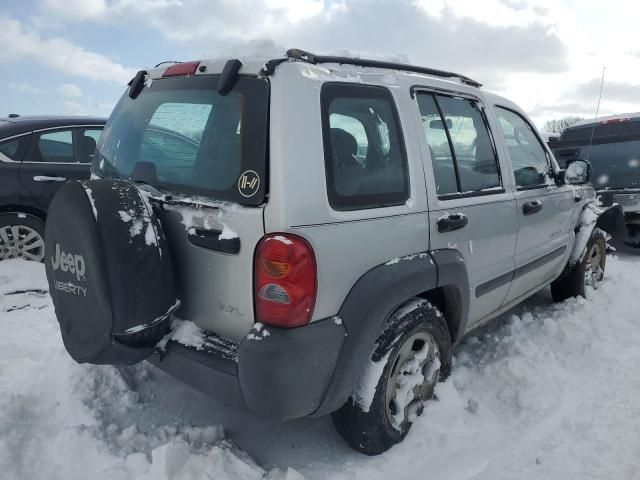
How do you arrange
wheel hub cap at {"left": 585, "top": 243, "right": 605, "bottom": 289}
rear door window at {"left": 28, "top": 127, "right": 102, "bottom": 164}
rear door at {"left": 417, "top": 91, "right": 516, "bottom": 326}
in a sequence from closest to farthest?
rear door at {"left": 417, "top": 91, "right": 516, "bottom": 326}
wheel hub cap at {"left": 585, "top": 243, "right": 605, "bottom": 289}
rear door window at {"left": 28, "top": 127, "right": 102, "bottom": 164}

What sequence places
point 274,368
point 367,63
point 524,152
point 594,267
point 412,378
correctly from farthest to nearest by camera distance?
point 594,267 < point 524,152 < point 412,378 < point 367,63 < point 274,368

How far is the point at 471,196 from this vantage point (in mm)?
2867

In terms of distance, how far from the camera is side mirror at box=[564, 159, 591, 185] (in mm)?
3988

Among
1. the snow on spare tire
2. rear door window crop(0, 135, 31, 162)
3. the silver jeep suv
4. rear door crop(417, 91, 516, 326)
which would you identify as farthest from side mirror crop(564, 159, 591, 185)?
rear door window crop(0, 135, 31, 162)

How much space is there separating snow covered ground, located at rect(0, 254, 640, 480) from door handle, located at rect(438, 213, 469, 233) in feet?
3.05

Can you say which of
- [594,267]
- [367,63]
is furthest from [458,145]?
[594,267]

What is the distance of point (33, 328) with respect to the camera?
3.63m

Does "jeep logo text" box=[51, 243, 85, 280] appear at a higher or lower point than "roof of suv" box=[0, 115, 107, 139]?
lower

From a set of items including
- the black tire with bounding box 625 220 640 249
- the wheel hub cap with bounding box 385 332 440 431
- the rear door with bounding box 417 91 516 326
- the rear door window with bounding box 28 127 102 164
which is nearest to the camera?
the wheel hub cap with bounding box 385 332 440 431

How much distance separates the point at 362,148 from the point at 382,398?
1.21 meters

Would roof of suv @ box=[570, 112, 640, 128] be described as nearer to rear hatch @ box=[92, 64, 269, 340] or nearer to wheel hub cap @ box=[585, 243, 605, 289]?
wheel hub cap @ box=[585, 243, 605, 289]

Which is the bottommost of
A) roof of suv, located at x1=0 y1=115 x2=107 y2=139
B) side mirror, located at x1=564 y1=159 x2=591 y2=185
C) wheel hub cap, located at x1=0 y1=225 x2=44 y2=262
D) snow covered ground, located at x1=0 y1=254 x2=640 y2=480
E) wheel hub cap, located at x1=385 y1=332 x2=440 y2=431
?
snow covered ground, located at x1=0 y1=254 x2=640 y2=480

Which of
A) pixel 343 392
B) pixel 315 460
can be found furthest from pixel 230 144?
pixel 315 460

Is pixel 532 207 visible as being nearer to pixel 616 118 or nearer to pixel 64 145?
pixel 616 118
